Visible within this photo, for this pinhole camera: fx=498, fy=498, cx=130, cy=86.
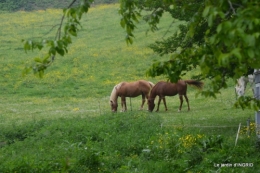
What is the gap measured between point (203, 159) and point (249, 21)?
718 cm

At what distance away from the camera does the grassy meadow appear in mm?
10555

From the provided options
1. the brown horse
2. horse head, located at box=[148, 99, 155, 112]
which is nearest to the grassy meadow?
horse head, located at box=[148, 99, 155, 112]

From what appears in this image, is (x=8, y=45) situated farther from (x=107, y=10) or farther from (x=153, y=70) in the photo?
(x=153, y=70)

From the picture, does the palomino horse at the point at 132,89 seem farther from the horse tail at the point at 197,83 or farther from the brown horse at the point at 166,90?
the horse tail at the point at 197,83

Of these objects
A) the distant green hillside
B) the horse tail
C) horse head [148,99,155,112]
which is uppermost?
the distant green hillside

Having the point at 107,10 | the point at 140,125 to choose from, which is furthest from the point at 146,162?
the point at 107,10

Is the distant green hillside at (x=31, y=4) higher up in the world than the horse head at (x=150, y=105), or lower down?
higher up

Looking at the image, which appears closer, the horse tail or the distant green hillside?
the horse tail

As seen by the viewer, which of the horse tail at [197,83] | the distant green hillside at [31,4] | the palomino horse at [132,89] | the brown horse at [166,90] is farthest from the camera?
the distant green hillside at [31,4]

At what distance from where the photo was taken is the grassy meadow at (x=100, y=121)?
10555mm

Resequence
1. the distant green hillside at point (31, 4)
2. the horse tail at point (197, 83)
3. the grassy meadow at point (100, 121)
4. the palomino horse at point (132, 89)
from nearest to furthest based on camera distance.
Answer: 1. the grassy meadow at point (100, 121)
2. the horse tail at point (197, 83)
3. the palomino horse at point (132, 89)
4. the distant green hillside at point (31, 4)

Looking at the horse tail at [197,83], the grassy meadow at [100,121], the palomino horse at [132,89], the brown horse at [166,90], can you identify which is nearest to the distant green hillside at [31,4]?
the grassy meadow at [100,121]

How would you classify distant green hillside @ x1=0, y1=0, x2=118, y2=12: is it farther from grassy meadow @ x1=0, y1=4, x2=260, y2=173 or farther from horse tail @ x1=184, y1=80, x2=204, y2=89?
horse tail @ x1=184, y1=80, x2=204, y2=89

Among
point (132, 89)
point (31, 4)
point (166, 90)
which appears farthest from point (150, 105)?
point (31, 4)
